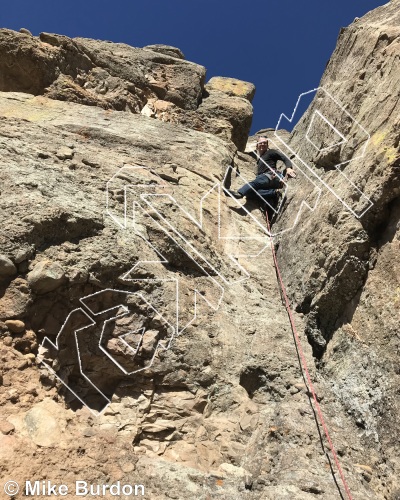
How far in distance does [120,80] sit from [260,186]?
14.3ft

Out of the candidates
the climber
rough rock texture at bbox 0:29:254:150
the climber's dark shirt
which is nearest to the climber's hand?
the climber

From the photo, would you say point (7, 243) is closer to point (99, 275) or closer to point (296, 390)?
point (99, 275)

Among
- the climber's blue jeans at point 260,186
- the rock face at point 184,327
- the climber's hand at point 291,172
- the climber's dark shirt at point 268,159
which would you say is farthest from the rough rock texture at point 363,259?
the climber's dark shirt at point 268,159

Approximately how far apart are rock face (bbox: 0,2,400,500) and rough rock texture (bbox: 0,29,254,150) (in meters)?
2.10

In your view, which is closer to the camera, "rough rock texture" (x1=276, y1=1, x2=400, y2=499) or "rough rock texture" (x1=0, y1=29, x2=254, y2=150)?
"rough rock texture" (x1=276, y1=1, x2=400, y2=499)

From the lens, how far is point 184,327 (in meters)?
5.67

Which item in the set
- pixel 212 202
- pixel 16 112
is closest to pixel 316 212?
pixel 212 202

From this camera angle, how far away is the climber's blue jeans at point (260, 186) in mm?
9195

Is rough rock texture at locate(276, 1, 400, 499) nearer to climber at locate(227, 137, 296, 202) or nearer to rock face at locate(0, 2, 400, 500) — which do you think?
rock face at locate(0, 2, 400, 500)

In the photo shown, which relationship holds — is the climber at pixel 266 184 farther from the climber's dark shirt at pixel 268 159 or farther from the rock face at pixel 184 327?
the rock face at pixel 184 327

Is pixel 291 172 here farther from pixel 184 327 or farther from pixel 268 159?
pixel 184 327

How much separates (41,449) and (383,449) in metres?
3.25

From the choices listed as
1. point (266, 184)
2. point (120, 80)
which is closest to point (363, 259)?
point (266, 184)

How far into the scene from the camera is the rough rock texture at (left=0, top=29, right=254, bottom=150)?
9.88m
